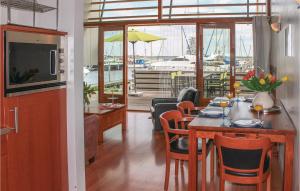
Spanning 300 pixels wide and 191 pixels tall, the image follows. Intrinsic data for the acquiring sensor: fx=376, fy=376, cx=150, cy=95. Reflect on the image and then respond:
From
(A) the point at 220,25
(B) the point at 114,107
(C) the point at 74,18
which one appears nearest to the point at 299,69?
(C) the point at 74,18

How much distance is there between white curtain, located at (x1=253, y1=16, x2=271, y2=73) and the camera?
26.2ft

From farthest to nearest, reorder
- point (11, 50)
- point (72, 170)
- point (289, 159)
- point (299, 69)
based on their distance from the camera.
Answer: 1. point (72, 170)
2. point (289, 159)
3. point (299, 69)
4. point (11, 50)

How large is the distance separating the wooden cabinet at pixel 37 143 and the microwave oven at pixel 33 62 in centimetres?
8

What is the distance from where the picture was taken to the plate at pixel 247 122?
340 centimetres

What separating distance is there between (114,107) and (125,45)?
2.72 meters

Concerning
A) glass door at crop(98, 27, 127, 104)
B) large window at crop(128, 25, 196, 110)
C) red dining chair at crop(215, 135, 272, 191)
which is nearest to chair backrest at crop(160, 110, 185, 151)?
red dining chair at crop(215, 135, 272, 191)

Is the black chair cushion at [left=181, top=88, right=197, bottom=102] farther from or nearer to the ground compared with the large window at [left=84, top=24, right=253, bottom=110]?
nearer to the ground

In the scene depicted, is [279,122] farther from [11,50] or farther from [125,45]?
[125,45]

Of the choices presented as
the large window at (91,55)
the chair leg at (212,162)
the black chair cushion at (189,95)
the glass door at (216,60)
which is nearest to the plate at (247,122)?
the chair leg at (212,162)

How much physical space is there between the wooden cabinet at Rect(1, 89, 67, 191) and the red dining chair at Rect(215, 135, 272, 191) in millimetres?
1372

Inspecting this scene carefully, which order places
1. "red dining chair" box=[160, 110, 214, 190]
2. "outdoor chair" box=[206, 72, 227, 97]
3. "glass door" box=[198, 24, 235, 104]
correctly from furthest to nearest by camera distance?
"outdoor chair" box=[206, 72, 227, 97] → "glass door" box=[198, 24, 235, 104] → "red dining chair" box=[160, 110, 214, 190]

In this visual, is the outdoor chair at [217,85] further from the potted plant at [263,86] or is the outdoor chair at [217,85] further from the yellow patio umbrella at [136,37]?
the potted plant at [263,86]

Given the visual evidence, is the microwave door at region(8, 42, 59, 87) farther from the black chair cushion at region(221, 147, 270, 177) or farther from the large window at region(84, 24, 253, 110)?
the large window at region(84, 24, 253, 110)

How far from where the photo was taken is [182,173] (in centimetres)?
459
